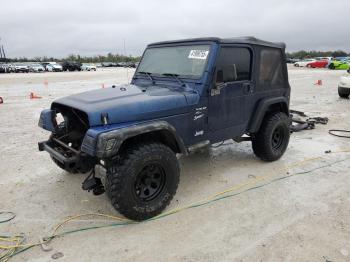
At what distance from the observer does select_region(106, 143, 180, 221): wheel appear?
348 centimetres

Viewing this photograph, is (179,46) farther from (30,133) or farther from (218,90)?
(30,133)

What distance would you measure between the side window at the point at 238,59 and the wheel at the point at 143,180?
1.53m

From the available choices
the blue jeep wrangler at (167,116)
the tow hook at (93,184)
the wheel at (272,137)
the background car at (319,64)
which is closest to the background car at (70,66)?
the background car at (319,64)

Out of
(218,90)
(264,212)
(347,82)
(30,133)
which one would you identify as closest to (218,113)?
(218,90)

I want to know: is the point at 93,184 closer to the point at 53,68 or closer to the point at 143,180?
the point at 143,180

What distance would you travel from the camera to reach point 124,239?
3449mm

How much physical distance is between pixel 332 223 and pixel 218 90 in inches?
83.0

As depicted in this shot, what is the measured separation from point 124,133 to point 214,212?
1.49 meters

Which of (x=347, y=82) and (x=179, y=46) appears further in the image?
(x=347, y=82)

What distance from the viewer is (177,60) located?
4.71m

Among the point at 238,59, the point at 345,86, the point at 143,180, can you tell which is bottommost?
the point at 143,180

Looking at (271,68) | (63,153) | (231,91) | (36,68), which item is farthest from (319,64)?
(63,153)

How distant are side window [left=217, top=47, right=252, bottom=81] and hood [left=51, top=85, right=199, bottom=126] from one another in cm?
71

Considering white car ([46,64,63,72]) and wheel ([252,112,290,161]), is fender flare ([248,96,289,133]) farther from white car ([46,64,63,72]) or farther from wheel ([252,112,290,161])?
white car ([46,64,63,72])
